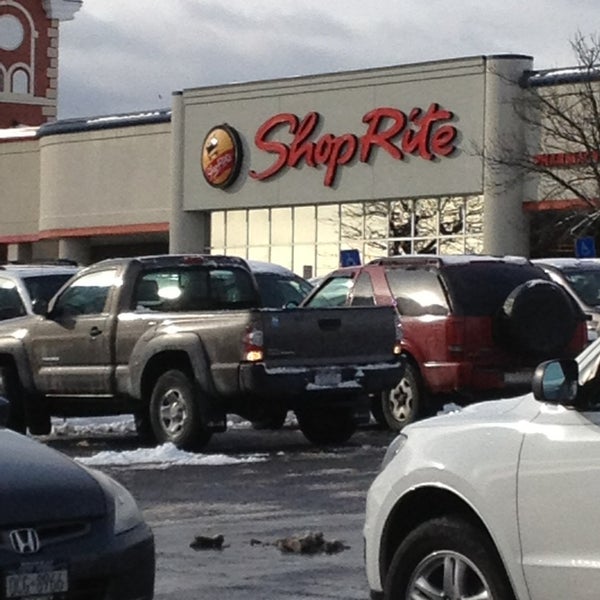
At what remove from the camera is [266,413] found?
19.4m

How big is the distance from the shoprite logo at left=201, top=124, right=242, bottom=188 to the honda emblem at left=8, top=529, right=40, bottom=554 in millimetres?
47559

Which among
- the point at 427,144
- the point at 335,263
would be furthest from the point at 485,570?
the point at 335,263

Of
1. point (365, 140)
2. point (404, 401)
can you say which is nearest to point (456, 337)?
point (404, 401)

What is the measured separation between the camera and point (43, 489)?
28.9ft

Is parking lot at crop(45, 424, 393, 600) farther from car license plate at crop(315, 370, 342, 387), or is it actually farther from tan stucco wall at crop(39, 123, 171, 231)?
tan stucco wall at crop(39, 123, 171, 231)

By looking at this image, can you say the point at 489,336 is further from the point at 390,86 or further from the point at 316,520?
the point at 390,86

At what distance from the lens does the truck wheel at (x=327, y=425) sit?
66.5ft

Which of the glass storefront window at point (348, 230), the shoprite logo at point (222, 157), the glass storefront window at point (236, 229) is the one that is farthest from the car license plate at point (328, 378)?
the glass storefront window at point (236, 229)

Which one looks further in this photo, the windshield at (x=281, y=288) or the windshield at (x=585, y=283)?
the windshield at (x=281, y=288)

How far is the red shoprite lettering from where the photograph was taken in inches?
1986

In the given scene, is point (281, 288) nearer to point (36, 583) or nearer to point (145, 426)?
point (145, 426)

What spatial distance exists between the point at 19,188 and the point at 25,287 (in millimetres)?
42561

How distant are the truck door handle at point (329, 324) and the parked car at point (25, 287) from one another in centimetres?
419

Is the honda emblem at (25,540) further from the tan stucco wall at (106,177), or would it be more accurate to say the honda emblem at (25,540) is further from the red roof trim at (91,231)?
the red roof trim at (91,231)
